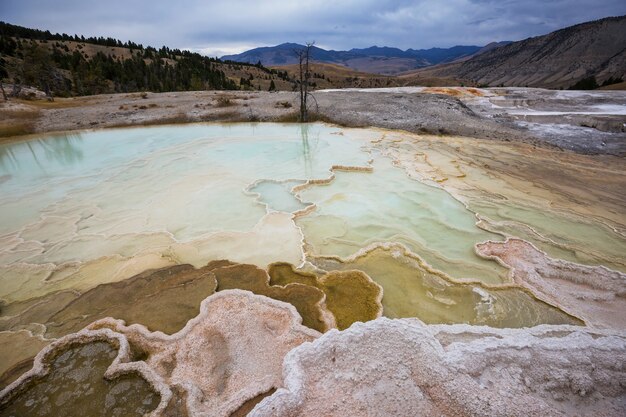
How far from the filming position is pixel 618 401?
104 inches

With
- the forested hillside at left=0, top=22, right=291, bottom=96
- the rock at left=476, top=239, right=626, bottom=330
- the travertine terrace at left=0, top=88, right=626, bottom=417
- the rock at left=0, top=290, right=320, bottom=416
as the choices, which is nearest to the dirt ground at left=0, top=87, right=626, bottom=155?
the travertine terrace at left=0, top=88, right=626, bottom=417

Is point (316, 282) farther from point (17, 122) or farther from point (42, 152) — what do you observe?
point (17, 122)

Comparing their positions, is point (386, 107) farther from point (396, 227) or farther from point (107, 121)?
point (107, 121)

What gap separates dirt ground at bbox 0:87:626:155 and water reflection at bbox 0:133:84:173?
6.67 ft

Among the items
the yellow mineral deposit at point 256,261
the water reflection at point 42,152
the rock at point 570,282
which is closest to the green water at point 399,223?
the yellow mineral deposit at point 256,261

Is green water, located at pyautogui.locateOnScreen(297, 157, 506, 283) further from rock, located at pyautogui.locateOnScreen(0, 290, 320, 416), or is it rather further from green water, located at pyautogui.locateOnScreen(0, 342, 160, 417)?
green water, located at pyautogui.locateOnScreen(0, 342, 160, 417)

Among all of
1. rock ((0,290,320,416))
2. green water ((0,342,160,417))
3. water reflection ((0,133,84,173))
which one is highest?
water reflection ((0,133,84,173))

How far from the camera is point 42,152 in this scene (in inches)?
467

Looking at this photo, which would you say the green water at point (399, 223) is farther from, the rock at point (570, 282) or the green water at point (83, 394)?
the green water at point (83, 394)

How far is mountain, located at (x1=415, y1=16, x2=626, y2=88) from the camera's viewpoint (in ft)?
210

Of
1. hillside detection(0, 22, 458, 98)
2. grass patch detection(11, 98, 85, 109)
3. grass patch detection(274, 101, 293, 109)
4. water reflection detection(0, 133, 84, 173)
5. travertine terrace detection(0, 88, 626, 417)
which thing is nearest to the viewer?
travertine terrace detection(0, 88, 626, 417)

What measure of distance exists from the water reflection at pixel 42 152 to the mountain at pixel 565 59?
62.4m

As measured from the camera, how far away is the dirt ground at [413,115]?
12.6m

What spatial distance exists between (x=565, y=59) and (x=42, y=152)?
328 ft
